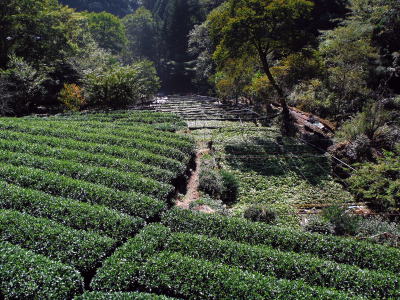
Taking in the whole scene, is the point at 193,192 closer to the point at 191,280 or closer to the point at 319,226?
the point at 319,226

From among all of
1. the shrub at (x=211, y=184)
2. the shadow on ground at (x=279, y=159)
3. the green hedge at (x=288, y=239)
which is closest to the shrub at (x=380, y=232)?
the green hedge at (x=288, y=239)

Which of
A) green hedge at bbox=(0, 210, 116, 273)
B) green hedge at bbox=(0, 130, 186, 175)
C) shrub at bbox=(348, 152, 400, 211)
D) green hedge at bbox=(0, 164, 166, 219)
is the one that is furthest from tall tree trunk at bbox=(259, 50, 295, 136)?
green hedge at bbox=(0, 210, 116, 273)

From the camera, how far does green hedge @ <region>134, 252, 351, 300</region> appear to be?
5.70 meters

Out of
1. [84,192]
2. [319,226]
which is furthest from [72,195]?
[319,226]

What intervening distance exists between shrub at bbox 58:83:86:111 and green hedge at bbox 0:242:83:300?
60.8ft

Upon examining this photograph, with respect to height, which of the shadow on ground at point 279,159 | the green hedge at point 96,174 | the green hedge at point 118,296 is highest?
the green hedge at point 96,174

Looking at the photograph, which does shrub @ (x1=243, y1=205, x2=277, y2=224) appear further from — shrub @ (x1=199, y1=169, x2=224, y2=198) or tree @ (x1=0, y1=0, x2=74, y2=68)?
tree @ (x1=0, y1=0, x2=74, y2=68)

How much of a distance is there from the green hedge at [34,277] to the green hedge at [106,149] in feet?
20.3

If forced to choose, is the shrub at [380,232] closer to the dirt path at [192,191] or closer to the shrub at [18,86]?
the dirt path at [192,191]

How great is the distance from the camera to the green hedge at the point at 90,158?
1098 cm

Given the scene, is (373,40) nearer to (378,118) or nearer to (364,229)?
(378,118)

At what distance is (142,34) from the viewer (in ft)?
205

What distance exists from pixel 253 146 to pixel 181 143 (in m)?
4.65

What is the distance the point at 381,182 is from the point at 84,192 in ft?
33.6
